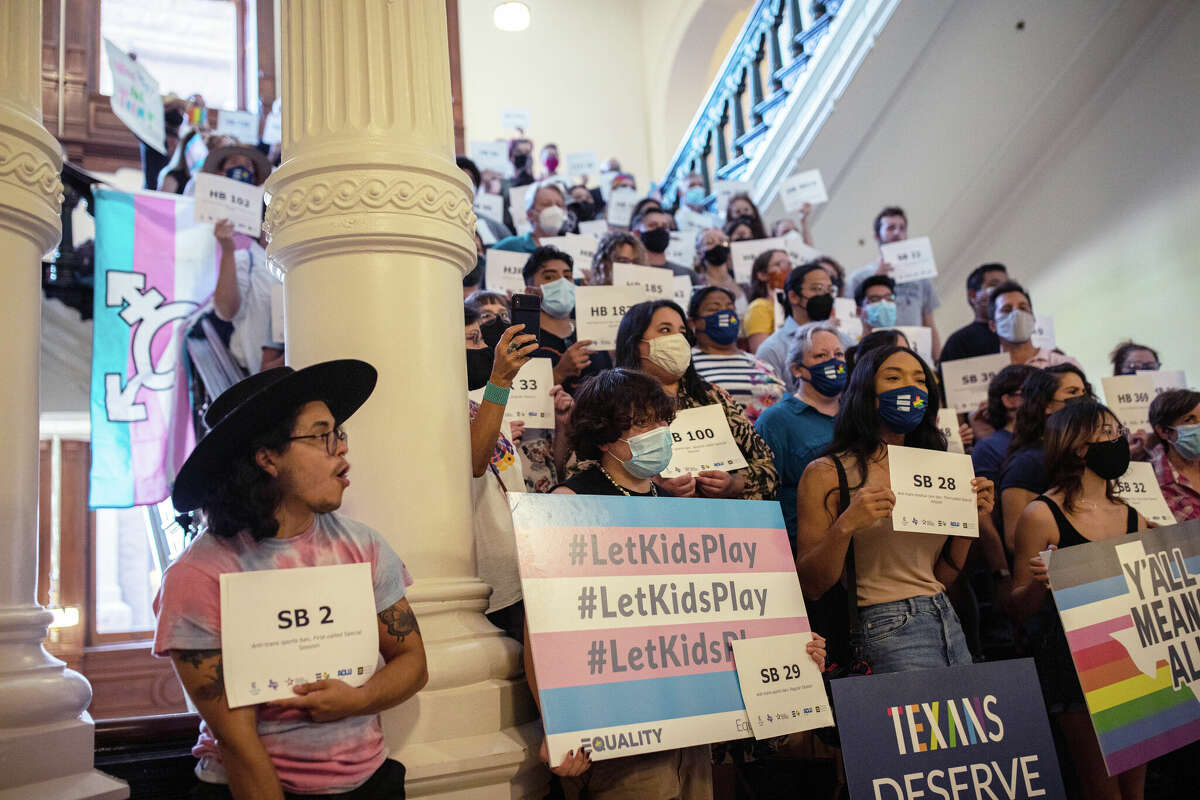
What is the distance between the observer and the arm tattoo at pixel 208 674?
186cm

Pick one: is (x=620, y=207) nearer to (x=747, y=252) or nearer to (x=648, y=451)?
(x=747, y=252)

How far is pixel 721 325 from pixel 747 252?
2.03 m

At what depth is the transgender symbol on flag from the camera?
5.08 metres

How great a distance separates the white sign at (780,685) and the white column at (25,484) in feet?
4.85

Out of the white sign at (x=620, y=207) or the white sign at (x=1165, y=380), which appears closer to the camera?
the white sign at (x=1165, y=380)

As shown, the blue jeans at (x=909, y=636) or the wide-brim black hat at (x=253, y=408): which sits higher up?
the wide-brim black hat at (x=253, y=408)

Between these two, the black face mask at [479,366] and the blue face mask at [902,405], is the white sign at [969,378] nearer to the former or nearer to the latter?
the blue face mask at [902,405]

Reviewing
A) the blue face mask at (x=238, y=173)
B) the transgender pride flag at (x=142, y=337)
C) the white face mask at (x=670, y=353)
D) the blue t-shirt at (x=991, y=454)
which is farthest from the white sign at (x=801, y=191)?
the white face mask at (x=670, y=353)

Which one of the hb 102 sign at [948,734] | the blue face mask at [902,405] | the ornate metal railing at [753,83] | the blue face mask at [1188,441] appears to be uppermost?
the ornate metal railing at [753,83]

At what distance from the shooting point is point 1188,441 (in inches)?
165

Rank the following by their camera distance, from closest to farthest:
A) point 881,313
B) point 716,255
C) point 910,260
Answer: point 881,313 < point 716,255 < point 910,260

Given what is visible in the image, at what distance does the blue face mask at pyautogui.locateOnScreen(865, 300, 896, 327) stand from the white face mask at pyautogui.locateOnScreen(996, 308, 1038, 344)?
57cm

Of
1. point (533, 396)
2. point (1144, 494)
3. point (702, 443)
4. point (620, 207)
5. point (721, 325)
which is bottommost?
point (1144, 494)

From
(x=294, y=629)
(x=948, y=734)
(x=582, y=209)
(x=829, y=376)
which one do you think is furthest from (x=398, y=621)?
(x=582, y=209)
